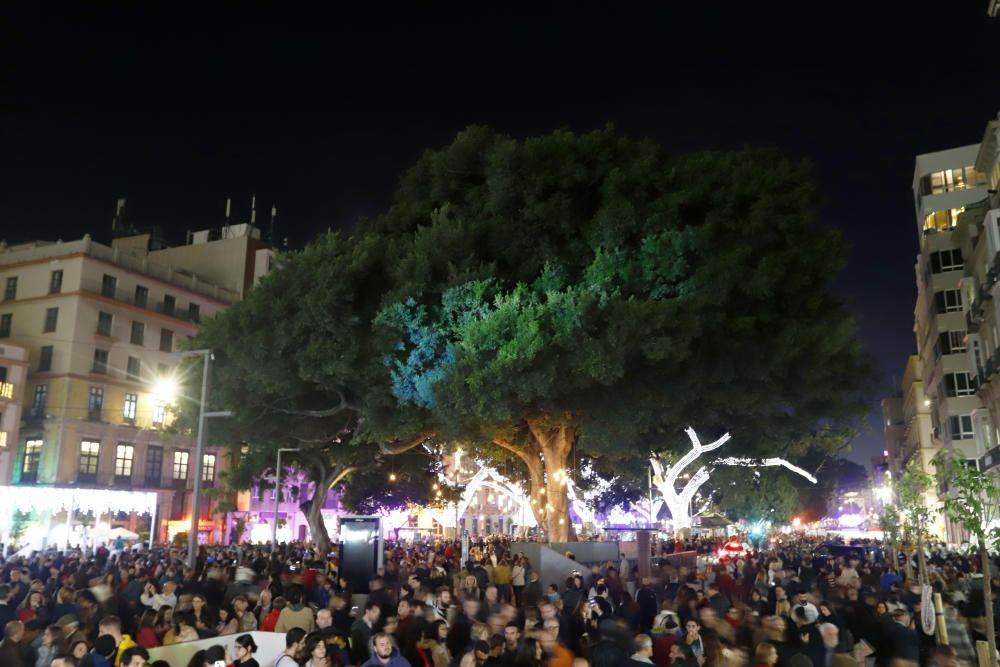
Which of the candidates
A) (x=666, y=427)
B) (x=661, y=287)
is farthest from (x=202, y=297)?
(x=661, y=287)

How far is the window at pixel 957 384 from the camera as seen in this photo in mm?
54344

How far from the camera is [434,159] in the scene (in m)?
28.5

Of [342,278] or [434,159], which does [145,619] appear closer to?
[342,278]

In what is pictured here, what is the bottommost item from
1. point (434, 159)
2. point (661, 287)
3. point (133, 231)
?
point (661, 287)

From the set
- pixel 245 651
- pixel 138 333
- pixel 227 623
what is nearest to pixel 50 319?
pixel 138 333

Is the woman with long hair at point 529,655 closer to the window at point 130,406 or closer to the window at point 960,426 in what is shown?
the window at point 960,426

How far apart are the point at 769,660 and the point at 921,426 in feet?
245

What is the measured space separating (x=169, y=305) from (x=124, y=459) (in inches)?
478

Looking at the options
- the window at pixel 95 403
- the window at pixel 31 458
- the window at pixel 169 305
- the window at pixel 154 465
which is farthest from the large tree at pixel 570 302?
the window at pixel 169 305

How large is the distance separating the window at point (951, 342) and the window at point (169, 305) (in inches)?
2027

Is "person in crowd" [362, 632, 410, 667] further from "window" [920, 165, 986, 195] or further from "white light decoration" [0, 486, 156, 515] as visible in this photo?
"window" [920, 165, 986, 195]

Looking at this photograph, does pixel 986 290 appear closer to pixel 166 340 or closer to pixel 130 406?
pixel 130 406

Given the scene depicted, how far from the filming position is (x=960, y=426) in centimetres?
5409

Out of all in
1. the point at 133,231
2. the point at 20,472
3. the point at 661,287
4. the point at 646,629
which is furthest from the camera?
the point at 133,231
